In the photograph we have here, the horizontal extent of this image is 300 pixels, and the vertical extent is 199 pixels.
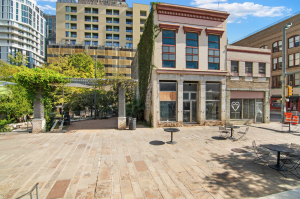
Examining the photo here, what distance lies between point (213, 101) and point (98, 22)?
55.1 meters

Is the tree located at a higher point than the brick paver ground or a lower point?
higher

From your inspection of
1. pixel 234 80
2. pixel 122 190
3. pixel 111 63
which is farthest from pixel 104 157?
pixel 111 63

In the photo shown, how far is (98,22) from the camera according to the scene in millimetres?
55500

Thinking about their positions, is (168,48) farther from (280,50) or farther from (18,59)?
(280,50)

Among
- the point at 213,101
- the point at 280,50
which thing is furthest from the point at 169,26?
the point at 280,50

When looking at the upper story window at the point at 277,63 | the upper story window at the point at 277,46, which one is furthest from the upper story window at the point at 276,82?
the upper story window at the point at 277,46

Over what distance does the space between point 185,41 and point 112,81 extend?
7.64 metres

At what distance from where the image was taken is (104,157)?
6691mm

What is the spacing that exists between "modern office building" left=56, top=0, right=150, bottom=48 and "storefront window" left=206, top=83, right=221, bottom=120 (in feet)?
157

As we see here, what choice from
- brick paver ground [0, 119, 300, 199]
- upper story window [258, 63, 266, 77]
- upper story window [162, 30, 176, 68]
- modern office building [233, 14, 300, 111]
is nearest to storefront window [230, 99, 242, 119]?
upper story window [258, 63, 266, 77]

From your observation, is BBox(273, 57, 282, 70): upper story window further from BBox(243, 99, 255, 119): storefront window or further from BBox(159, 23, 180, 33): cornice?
BBox(159, 23, 180, 33): cornice

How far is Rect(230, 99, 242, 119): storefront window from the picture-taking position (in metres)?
15.5

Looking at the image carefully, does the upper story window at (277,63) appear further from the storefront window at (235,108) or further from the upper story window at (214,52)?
the upper story window at (214,52)

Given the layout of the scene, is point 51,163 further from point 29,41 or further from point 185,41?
point 29,41
